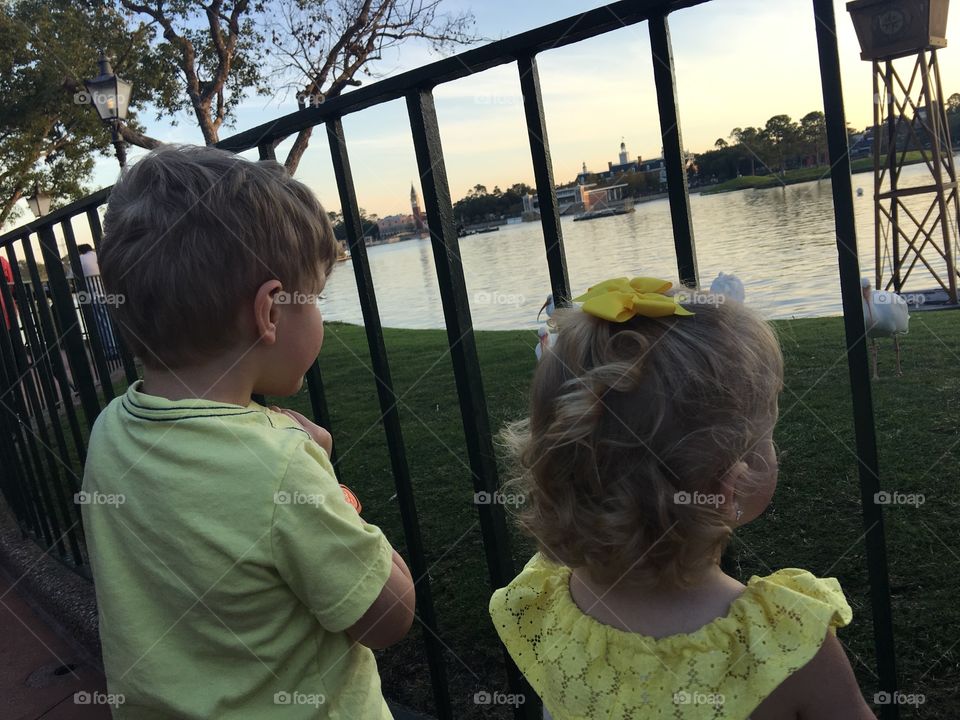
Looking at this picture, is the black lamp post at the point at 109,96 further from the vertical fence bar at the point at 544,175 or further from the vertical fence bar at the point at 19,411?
the vertical fence bar at the point at 544,175

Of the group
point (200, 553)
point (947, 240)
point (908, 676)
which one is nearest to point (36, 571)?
point (200, 553)

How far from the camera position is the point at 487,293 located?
7.24 feet

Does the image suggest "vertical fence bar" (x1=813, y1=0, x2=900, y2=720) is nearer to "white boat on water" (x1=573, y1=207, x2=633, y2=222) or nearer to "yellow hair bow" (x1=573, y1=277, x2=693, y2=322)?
"yellow hair bow" (x1=573, y1=277, x2=693, y2=322)

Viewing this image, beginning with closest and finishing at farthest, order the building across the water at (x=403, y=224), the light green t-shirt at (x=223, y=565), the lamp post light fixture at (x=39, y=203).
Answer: the light green t-shirt at (x=223, y=565)
the building across the water at (x=403, y=224)
the lamp post light fixture at (x=39, y=203)

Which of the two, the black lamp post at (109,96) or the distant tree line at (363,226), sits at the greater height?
the black lamp post at (109,96)

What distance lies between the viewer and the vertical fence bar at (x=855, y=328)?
988 mm

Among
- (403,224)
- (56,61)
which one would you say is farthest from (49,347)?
(56,61)

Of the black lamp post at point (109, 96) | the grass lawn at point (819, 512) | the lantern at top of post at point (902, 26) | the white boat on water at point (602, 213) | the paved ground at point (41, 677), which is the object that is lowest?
the grass lawn at point (819, 512)

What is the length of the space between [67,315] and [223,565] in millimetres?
1802

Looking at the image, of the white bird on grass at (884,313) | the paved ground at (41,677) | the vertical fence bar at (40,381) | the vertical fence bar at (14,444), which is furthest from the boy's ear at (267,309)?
the white bird on grass at (884,313)

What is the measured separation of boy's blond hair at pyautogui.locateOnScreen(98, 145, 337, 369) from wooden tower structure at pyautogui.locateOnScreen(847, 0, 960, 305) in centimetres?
613

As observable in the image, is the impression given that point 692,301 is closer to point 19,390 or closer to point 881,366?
point 19,390

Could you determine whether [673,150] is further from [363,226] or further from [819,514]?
[819,514]

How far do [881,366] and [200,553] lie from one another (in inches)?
232
